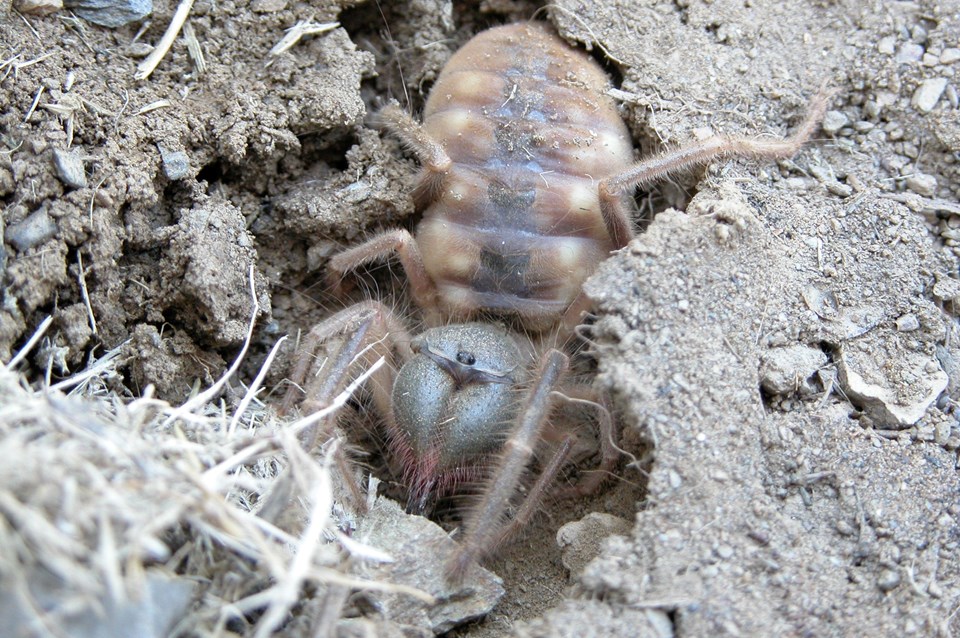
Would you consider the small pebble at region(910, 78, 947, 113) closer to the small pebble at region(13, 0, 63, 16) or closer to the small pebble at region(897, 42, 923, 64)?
the small pebble at region(897, 42, 923, 64)

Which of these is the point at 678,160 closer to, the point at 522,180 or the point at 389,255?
the point at 522,180

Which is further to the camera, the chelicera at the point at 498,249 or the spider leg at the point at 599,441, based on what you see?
the chelicera at the point at 498,249

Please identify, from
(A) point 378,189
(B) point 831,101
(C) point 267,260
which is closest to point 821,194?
(B) point 831,101

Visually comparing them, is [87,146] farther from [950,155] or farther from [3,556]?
[950,155]

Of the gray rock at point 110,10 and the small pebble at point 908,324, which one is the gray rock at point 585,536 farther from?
the gray rock at point 110,10

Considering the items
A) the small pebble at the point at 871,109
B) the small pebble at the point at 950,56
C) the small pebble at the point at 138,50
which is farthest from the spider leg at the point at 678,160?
A: the small pebble at the point at 138,50

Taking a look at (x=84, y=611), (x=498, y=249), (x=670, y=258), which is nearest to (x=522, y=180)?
(x=498, y=249)

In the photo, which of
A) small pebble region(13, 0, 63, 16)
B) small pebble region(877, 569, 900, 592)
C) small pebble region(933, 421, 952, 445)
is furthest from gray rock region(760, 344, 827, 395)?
small pebble region(13, 0, 63, 16)
